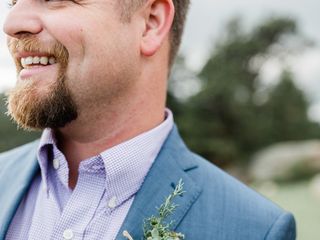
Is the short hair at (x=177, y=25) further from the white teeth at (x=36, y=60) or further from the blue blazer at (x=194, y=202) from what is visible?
the white teeth at (x=36, y=60)

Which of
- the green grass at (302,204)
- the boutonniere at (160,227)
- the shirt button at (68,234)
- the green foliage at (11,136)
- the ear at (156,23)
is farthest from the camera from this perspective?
the green foliage at (11,136)

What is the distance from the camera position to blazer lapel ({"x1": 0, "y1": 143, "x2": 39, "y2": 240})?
9.98ft

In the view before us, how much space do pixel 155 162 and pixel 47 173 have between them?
0.56m

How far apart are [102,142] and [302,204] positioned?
15587 millimetres

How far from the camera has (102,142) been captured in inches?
125

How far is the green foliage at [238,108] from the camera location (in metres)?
29.7

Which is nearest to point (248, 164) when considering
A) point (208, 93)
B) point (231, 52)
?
point (208, 93)

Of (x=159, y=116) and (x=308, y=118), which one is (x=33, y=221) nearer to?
(x=159, y=116)

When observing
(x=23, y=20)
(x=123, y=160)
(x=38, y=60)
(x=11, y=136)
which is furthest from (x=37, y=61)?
(x=11, y=136)

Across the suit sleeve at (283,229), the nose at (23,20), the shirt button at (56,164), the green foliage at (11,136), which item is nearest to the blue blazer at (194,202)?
the suit sleeve at (283,229)

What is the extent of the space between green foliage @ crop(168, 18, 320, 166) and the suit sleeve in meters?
25.4

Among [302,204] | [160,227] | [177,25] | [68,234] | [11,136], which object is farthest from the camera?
[11,136]

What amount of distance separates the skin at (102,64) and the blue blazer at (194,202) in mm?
245

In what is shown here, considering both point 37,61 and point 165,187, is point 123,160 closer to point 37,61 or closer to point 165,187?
point 165,187
